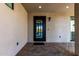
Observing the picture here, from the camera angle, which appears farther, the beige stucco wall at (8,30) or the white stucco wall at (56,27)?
the white stucco wall at (56,27)

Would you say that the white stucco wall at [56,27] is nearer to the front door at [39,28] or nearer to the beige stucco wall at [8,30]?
the front door at [39,28]

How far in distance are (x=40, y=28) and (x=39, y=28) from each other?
64 mm

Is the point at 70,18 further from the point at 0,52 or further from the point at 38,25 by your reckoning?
the point at 0,52

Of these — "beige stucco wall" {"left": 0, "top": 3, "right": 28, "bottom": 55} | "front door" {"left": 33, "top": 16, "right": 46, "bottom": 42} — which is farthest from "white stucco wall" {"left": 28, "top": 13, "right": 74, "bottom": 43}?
"beige stucco wall" {"left": 0, "top": 3, "right": 28, "bottom": 55}

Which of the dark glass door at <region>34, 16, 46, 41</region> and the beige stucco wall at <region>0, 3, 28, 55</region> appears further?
the dark glass door at <region>34, 16, 46, 41</region>

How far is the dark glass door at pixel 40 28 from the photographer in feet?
28.4

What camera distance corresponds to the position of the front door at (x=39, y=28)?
8.66 m

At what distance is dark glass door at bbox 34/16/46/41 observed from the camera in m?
8.66

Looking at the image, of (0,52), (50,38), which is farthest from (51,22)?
(0,52)

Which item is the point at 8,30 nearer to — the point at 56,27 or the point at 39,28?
the point at 39,28

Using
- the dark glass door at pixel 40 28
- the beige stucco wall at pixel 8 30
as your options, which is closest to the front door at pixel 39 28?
the dark glass door at pixel 40 28

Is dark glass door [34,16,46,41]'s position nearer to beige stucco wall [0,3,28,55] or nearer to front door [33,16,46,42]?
front door [33,16,46,42]

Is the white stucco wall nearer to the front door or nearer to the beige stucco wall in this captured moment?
the front door

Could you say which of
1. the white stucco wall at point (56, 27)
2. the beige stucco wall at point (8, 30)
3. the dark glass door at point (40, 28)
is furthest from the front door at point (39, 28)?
the beige stucco wall at point (8, 30)
